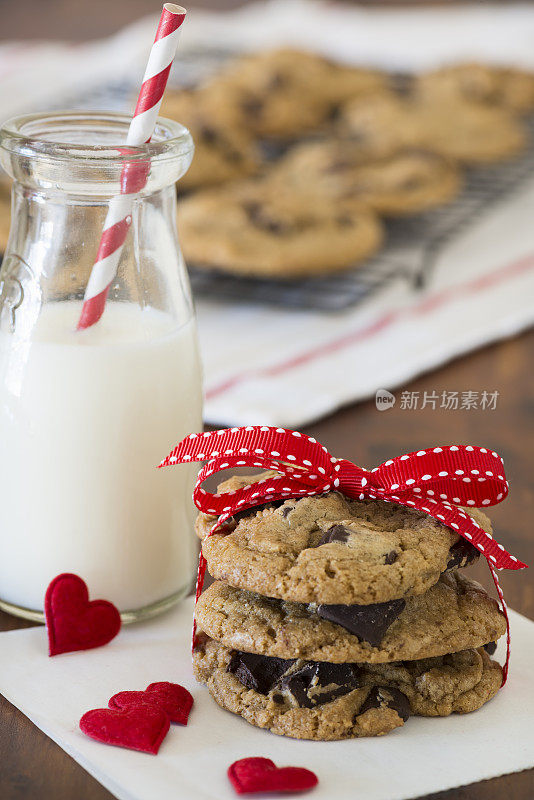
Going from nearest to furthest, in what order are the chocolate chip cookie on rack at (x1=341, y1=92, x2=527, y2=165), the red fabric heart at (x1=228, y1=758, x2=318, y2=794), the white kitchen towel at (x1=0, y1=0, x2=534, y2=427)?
the red fabric heart at (x1=228, y1=758, x2=318, y2=794), the white kitchen towel at (x1=0, y1=0, x2=534, y2=427), the chocolate chip cookie on rack at (x1=341, y1=92, x2=527, y2=165)

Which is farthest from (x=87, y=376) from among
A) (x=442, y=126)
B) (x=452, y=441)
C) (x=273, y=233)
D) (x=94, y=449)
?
(x=442, y=126)

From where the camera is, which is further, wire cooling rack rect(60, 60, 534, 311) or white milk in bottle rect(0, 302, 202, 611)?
wire cooling rack rect(60, 60, 534, 311)

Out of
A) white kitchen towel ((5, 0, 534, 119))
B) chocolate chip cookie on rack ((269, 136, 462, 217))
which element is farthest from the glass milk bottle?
white kitchen towel ((5, 0, 534, 119))

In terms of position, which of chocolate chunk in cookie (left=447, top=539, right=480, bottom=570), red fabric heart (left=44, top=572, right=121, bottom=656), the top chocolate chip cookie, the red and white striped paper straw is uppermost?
the red and white striped paper straw

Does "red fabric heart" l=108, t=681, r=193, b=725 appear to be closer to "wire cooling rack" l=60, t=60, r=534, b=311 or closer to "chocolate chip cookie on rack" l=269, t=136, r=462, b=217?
"wire cooling rack" l=60, t=60, r=534, b=311

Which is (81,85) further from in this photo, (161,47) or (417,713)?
(417,713)

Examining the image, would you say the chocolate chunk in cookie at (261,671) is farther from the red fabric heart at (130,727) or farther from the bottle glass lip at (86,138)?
the bottle glass lip at (86,138)

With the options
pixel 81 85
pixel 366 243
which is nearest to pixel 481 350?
pixel 366 243
